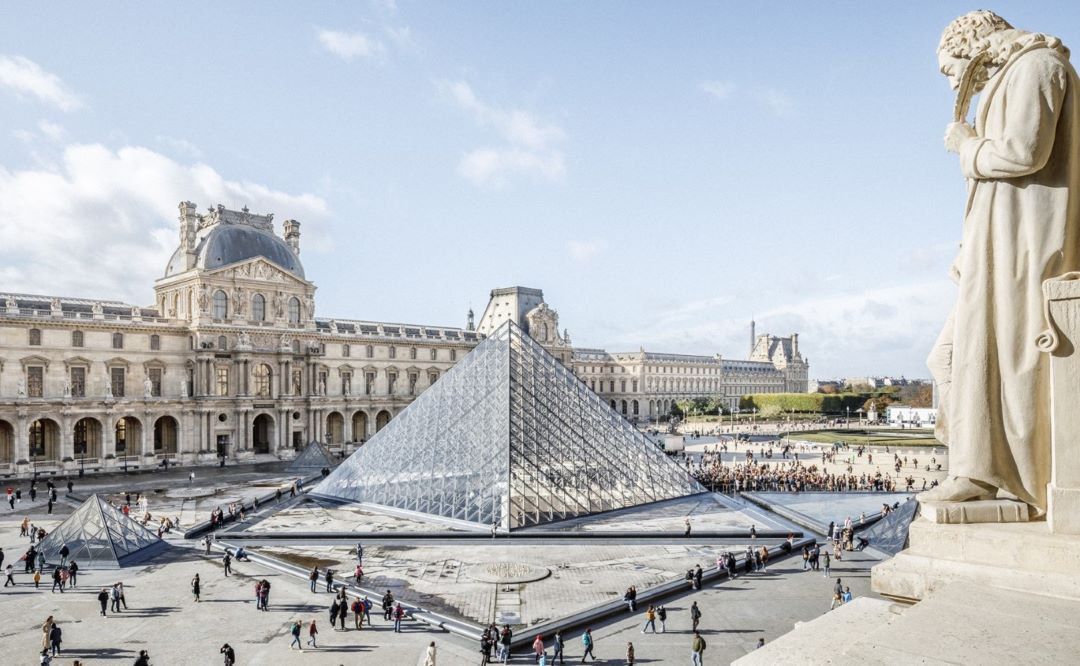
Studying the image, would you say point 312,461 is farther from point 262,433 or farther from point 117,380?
point 117,380

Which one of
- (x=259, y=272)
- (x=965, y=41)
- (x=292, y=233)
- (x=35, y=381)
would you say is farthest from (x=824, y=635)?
(x=292, y=233)

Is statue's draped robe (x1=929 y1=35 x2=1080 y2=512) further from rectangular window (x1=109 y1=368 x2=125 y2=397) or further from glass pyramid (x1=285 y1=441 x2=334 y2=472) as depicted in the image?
rectangular window (x1=109 y1=368 x2=125 y2=397)

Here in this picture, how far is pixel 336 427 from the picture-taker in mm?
53188

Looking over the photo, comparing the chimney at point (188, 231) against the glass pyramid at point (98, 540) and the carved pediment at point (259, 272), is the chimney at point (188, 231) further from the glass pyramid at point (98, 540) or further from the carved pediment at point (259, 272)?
the glass pyramid at point (98, 540)

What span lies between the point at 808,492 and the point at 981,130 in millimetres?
31748

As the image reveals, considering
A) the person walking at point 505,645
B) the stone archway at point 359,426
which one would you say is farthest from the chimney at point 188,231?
the person walking at point 505,645

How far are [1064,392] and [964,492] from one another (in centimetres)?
62

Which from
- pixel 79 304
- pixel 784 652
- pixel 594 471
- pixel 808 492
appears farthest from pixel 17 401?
pixel 784 652

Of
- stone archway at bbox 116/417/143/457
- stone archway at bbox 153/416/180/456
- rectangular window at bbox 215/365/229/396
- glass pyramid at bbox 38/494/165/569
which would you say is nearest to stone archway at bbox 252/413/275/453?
rectangular window at bbox 215/365/229/396

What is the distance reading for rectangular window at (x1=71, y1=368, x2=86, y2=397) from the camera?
40594mm

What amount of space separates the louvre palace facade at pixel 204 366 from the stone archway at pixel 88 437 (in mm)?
93

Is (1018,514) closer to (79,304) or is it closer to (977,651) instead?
(977,651)

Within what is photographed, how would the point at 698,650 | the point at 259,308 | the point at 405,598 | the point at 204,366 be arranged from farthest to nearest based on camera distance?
the point at 259,308, the point at 204,366, the point at 405,598, the point at 698,650

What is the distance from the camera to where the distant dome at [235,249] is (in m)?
45.2
